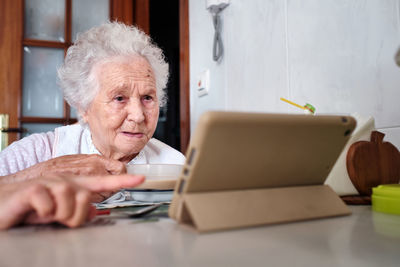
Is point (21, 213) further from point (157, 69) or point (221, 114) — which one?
point (157, 69)

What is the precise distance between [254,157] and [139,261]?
21cm

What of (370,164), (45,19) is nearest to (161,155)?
(370,164)

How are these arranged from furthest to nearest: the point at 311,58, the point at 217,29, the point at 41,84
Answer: the point at 41,84 → the point at 217,29 → the point at 311,58

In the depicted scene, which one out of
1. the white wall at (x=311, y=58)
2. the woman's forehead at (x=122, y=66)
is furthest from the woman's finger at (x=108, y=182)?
the woman's forehead at (x=122, y=66)

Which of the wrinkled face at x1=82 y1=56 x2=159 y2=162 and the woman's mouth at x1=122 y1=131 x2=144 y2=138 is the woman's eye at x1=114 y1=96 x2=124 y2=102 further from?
the woman's mouth at x1=122 y1=131 x2=144 y2=138

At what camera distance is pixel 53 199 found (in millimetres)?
420

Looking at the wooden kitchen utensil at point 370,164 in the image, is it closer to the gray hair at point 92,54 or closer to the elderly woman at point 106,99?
the elderly woman at point 106,99

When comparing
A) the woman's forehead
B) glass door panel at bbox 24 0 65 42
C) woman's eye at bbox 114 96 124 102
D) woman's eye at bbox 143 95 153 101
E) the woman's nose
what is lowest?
the woman's nose

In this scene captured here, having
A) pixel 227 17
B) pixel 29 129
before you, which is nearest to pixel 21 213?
pixel 227 17

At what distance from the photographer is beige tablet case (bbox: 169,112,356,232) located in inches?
15.8

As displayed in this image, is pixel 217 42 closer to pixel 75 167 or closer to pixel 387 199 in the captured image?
pixel 75 167

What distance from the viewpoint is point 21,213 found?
0.44 meters

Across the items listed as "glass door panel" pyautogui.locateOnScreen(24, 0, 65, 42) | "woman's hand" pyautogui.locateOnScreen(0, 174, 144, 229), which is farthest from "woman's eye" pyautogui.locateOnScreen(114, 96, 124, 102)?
"glass door panel" pyautogui.locateOnScreen(24, 0, 65, 42)

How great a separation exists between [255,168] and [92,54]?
1.11 meters
